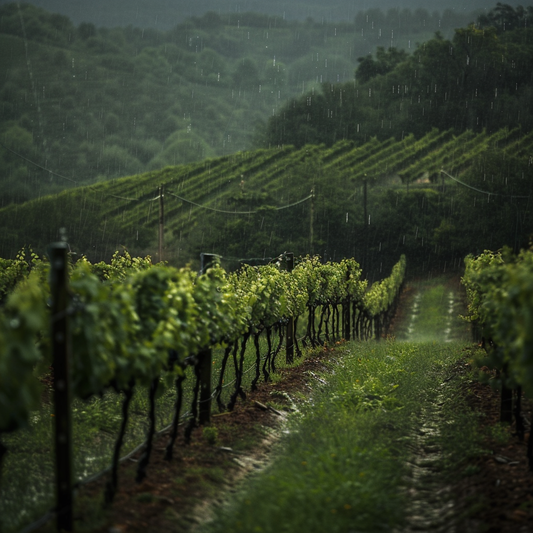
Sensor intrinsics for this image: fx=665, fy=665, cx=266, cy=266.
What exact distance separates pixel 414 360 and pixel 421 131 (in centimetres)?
6406

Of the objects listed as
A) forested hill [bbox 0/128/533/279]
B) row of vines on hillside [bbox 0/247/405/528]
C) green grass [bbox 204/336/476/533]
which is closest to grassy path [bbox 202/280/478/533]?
green grass [bbox 204/336/476/533]

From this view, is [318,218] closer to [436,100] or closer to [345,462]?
[436,100]

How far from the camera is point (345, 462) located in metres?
6.13

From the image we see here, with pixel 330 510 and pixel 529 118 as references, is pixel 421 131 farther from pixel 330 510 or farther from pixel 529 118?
pixel 330 510

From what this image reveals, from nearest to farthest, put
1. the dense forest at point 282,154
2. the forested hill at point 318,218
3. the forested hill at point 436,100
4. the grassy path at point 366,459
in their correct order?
the grassy path at point 366,459
the forested hill at point 318,218
the dense forest at point 282,154
the forested hill at point 436,100

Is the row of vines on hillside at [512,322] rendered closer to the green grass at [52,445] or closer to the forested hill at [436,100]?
the green grass at [52,445]

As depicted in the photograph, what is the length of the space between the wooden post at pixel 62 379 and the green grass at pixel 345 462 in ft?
3.44

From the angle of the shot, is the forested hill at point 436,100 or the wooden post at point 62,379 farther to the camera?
the forested hill at point 436,100

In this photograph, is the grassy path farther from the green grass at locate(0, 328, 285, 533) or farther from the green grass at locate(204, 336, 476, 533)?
the green grass at locate(0, 328, 285, 533)

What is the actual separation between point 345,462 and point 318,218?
142 feet

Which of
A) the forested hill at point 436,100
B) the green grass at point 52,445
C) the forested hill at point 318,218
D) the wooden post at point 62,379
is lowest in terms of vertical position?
the forested hill at point 318,218

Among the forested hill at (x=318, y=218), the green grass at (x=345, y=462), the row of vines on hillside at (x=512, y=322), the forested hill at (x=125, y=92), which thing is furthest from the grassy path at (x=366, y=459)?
the forested hill at (x=125, y=92)

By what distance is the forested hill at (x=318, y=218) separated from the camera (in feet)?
151

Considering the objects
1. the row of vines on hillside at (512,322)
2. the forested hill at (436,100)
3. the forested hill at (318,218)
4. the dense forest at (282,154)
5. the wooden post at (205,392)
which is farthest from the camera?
the forested hill at (436,100)
